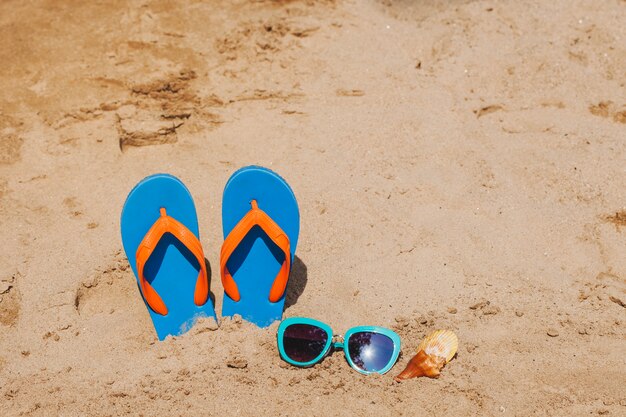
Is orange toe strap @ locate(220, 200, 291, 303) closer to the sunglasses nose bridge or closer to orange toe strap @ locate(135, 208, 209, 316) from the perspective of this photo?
orange toe strap @ locate(135, 208, 209, 316)

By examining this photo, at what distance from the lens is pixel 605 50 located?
12.5ft

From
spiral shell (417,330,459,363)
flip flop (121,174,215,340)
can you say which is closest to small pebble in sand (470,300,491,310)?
spiral shell (417,330,459,363)

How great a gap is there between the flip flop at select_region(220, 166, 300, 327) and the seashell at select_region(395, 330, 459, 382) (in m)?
0.53

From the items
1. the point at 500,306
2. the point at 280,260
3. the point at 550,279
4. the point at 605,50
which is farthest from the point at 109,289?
the point at 605,50

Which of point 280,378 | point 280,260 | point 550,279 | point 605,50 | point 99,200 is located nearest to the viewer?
point 280,378

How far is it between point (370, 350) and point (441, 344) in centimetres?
25

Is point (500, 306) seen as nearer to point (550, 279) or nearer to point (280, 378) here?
point (550, 279)

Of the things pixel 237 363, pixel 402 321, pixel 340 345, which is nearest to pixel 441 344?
pixel 402 321

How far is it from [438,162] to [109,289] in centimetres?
159

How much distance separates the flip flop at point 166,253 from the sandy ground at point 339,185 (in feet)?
0.29

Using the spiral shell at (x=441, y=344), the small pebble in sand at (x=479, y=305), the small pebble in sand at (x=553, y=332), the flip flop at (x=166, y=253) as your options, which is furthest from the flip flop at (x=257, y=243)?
the small pebble in sand at (x=553, y=332)

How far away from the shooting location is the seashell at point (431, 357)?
94.7 inches

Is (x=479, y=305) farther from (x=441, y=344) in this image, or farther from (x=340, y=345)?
(x=340, y=345)

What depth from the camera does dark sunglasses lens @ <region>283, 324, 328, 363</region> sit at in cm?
246
